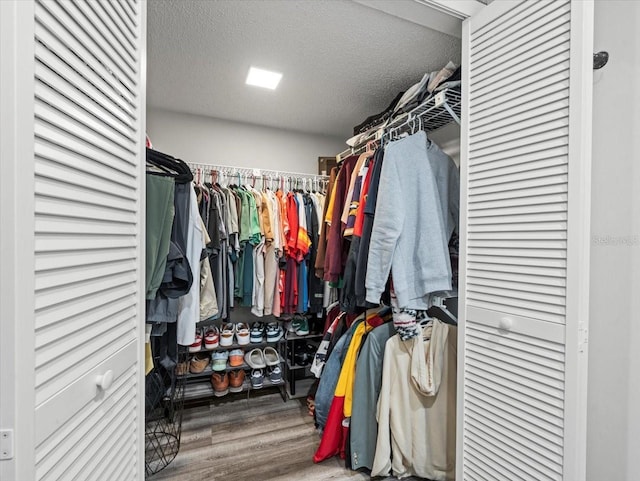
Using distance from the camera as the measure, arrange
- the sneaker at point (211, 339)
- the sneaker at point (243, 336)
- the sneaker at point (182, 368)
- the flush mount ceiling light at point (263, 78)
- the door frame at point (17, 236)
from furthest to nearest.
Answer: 1. the sneaker at point (243, 336)
2. the sneaker at point (211, 339)
3. the sneaker at point (182, 368)
4. the flush mount ceiling light at point (263, 78)
5. the door frame at point (17, 236)

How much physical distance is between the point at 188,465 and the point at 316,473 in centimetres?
73

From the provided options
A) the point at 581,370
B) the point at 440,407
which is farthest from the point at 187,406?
the point at 581,370

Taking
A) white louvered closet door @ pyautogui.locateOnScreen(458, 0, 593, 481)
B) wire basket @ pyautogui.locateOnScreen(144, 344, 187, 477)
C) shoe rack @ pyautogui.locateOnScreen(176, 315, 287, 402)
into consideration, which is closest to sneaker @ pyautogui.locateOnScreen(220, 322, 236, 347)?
shoe rack @ pyautogui.locateOnScreen(176, 315, 287, 402)

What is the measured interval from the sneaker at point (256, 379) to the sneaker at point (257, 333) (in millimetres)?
242

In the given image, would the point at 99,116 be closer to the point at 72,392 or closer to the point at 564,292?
the point at 72,392

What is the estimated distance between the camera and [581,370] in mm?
773

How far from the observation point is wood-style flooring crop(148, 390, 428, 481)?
60.3 inches

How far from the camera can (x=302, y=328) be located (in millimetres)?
2432

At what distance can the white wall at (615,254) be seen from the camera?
87 centimetres

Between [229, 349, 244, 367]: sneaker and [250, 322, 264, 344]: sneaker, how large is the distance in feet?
0.46

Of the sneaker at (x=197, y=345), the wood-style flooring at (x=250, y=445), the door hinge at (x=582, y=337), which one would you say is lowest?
the wood-style flooring at (x=250, y=445)

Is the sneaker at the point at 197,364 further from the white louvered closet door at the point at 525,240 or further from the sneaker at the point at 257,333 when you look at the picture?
the white louvered closet door at the point at 525,240

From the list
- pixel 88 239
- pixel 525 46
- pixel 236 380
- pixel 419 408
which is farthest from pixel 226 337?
pixel 525 46

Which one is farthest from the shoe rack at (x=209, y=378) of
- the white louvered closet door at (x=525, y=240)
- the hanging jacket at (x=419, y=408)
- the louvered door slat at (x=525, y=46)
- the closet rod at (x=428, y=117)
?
the louvered door slat at (x=525, y=46)
